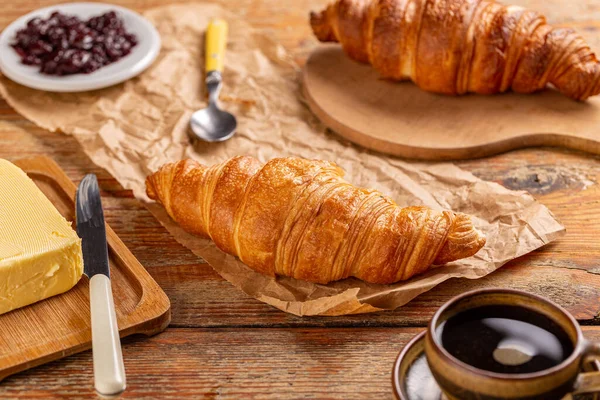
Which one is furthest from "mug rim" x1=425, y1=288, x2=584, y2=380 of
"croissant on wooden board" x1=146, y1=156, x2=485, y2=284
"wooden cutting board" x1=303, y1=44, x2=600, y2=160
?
"wooden cutting board" x1=303, y1=44, x2=600, y2=160

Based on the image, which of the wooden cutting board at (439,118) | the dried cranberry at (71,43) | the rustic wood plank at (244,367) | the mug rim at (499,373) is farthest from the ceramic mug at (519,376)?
the dried cranberry at (71,43)

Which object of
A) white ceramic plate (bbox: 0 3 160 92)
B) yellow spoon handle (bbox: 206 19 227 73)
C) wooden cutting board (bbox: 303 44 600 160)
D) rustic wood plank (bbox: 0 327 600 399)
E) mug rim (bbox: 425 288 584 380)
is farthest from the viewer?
yellow spoon handle (bbox: 206 19 227 73)

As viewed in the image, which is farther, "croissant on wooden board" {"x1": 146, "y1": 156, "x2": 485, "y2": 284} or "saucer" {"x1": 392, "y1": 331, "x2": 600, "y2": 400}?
"croissant on wooden board" {"x1": 146, "y1": 156, "x2": 485, "y2": 284}

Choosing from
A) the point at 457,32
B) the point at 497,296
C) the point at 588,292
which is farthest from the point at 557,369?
the point at 457,32

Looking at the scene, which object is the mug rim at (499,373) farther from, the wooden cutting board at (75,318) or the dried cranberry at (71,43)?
the dried cranberry at (71,43)

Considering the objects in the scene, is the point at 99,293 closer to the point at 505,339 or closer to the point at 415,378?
the point at 415,378

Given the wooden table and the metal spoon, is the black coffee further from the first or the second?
the metal spoon
